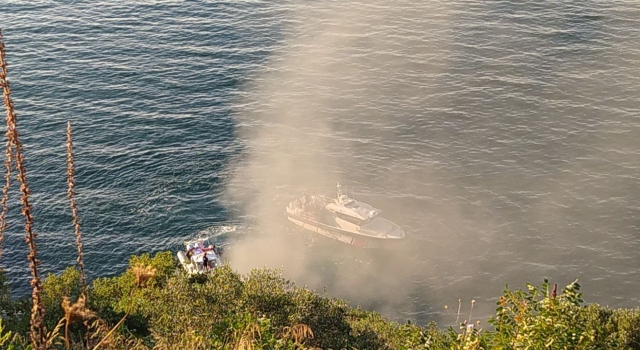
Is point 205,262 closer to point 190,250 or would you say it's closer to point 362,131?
point 190,250

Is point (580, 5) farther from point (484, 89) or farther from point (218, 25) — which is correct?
point (218, 25)

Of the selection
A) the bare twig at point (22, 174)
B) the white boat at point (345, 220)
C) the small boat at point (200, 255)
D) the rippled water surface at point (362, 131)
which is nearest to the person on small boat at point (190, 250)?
the small boat at point (200, 255)

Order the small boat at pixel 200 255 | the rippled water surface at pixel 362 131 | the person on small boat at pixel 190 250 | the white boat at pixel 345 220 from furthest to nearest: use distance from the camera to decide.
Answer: the white boat at pixel 345 220
the rippled water surface at pixel 362 131
the person on small boat at pixel 190 250
the small boat at pixel 200 255

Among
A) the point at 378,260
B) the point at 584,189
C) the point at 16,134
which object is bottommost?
the point at 378,260

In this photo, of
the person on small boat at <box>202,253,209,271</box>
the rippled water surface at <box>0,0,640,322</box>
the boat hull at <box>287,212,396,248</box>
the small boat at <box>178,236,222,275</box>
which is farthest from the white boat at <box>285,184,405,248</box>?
the person on small boat at <box>202,253,209,271</box>

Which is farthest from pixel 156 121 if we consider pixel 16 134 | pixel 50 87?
pixel 16 134

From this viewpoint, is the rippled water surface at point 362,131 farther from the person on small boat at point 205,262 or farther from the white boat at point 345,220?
the person on small boat at point 205,262

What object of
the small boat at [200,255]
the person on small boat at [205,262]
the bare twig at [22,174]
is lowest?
the small boat at [200,255]
